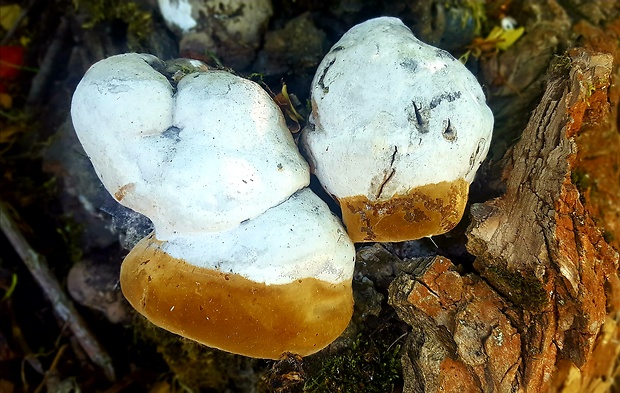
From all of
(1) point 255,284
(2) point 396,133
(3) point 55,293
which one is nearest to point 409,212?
(2) point 396,133

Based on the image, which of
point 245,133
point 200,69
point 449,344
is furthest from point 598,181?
point 200,69

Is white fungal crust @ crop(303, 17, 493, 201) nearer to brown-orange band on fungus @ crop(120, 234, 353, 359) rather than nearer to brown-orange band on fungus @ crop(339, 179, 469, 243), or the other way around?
brown-orange band on fungus @ crop(339, 179, 469, 243)

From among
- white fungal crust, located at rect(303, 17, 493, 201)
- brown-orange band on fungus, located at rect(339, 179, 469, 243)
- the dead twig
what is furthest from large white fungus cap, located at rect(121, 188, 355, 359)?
the dead twig

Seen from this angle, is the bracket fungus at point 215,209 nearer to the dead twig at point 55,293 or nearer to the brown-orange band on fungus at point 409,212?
the brown-orange band on fungus at point 409,212

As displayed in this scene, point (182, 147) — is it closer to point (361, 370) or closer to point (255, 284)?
point (255, 284)

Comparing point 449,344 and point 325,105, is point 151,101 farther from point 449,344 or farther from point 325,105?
point 449,344
